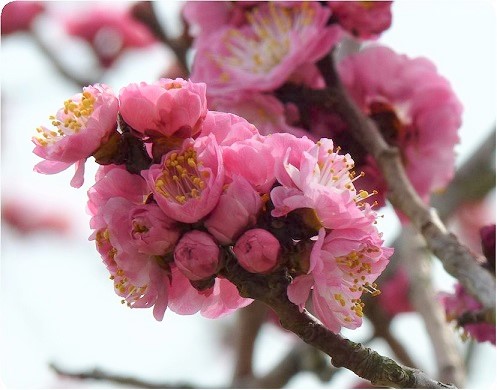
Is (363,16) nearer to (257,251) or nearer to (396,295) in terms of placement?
(257,251)

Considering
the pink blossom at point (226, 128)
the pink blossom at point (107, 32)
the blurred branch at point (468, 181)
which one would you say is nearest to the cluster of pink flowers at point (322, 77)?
the pink blossom at point (226, 128)

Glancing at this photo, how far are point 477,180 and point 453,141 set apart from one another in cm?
66

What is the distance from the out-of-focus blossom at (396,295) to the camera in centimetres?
230

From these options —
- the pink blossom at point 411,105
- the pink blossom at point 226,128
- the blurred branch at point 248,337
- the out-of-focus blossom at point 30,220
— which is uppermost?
the pink blossom at point 226,128

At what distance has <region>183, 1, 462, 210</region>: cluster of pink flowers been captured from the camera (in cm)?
139

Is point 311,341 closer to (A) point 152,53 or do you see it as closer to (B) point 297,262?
(B) point 297,262

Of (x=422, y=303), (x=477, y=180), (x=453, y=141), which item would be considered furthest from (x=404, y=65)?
(x=477, y=180)

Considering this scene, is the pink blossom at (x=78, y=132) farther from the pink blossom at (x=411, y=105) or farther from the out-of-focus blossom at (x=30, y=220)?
the out-of-focus blossom at (x=30, y=220)

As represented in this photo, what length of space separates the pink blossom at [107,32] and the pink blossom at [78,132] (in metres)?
2.21

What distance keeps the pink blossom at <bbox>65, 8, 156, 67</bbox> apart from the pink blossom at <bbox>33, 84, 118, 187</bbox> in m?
2.21

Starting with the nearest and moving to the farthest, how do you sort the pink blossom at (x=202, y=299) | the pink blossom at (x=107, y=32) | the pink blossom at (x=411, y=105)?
the pink blossom at (x=202, y=299)
the pink blossom at (x=411, y=105)
the pink blossom at (x=107, y=32)

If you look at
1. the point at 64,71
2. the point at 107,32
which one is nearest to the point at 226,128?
the point at 64,71

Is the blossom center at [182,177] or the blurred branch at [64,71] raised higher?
the blossom center at [182,177]

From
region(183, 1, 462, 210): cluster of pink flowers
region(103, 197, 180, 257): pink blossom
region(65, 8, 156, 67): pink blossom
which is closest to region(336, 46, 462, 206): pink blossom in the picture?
region(183, 1, 462, 210): cluster of pink flowers
